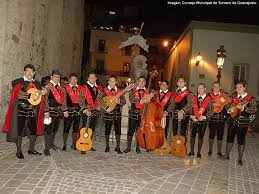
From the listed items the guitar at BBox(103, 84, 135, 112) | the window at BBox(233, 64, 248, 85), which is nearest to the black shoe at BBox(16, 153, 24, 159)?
the guitar at BBox(103, 84, 135, 112)

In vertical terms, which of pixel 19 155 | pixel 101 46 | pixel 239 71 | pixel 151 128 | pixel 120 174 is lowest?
pixel 120 174

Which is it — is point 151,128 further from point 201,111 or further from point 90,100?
point 90,100

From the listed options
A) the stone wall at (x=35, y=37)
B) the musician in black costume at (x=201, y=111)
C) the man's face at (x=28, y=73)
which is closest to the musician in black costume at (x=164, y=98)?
the musician in black costume at (x=201, y=111)

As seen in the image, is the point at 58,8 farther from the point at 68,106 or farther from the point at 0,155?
the point at 0,155

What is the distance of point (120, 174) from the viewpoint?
608 centimetres

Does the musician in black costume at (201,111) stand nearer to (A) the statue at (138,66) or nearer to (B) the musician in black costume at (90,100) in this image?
(B) the musician in black costume at (90,100)

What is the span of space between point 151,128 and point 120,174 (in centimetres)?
154

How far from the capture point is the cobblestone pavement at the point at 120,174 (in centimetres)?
524

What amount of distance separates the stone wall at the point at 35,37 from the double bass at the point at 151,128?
504 centimetres

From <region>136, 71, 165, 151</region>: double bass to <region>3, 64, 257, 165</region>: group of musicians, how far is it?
25cm

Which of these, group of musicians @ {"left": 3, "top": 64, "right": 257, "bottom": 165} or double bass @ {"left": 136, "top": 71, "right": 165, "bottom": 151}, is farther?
double bass @ {"left": 136, "top": 71, "right": 165, "bottom": 151}

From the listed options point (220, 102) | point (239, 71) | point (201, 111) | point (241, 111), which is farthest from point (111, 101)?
point (239, 71)

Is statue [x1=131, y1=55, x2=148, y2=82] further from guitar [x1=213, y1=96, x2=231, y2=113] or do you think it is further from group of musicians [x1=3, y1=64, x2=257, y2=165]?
guitar [x1=213, y1=96, x2=231, y2=113]

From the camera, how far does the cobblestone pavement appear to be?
5.24 meters
